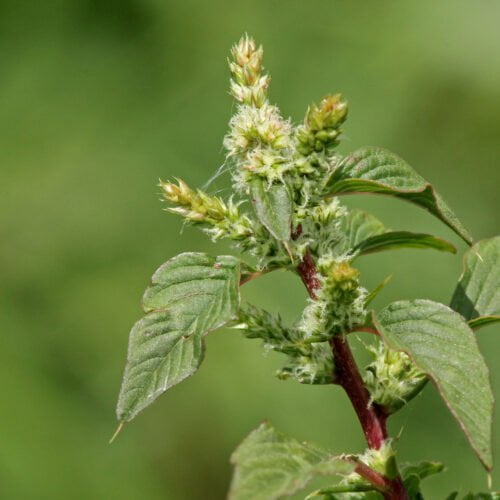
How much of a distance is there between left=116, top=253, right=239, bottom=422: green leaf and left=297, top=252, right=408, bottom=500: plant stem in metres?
0.08

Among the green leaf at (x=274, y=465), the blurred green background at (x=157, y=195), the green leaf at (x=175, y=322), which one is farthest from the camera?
the blurred green background at (x=157, y=195)

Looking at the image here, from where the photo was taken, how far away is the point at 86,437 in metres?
3.00

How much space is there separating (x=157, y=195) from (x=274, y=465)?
2.34 metres

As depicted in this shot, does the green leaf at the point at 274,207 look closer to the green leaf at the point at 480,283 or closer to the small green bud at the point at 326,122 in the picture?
the small green bud at the point at 326,122

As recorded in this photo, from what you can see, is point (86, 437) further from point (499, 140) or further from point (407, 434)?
point (499, 140)

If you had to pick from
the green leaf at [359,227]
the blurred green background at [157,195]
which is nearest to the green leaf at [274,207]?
the green leaf at [359,227]

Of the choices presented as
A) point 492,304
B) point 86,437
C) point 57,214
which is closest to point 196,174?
point 57,214

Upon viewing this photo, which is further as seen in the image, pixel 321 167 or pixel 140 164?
pixel 140 164

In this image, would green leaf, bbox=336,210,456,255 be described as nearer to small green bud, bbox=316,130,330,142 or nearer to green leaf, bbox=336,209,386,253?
green leaf, bbox=336,209,386,253

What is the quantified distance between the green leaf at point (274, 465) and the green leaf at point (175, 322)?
10cm

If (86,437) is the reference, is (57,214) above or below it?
above

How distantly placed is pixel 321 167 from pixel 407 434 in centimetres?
203

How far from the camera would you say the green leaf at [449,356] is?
793 mm

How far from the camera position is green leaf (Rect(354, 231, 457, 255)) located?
951 mm
